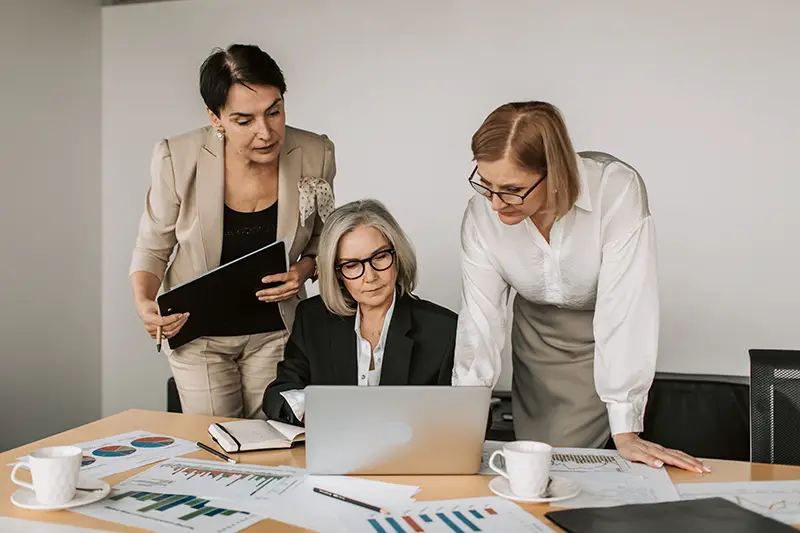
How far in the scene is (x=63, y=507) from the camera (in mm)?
1519

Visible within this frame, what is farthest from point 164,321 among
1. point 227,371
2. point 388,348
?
point 388,348

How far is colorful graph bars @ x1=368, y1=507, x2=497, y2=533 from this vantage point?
1.43 meters

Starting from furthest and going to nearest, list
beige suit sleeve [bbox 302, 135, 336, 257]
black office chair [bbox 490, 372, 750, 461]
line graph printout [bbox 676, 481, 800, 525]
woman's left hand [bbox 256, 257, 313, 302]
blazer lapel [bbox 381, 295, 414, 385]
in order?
black office chair [bbox 490, 372, 750, 461], beige suit sleeve [bbox 302, 135, 336, 257], woman's left hand [bbox 256, 257, 313, 302], blazer lapel [bbox 381, 295, 414, 385], line graph printout [bbox 676, 481, 800, 525]

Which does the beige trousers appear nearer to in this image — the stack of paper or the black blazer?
the black blazer

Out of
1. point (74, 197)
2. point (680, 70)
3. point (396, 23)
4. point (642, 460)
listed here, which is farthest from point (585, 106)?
point (74, 197)

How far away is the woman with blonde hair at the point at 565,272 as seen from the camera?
2.00 metres

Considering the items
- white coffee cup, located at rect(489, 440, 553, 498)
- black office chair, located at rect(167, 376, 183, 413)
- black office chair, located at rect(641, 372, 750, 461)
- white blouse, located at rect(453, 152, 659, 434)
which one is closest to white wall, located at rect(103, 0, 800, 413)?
black office chair, located at rect(641, 372, 750, 461)

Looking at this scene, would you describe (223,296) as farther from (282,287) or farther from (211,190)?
(211,190)

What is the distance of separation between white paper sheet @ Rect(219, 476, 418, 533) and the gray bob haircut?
2.67ft

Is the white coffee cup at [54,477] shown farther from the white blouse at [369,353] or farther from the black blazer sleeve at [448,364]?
the black blazer sleeve at [448,364]

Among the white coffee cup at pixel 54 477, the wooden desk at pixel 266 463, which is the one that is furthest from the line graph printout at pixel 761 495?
the white coffee cup at pixel 54 477

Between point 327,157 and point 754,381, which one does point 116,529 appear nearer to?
point 754,381

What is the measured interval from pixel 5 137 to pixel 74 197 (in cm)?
50

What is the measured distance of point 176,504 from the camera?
61.5 inches
